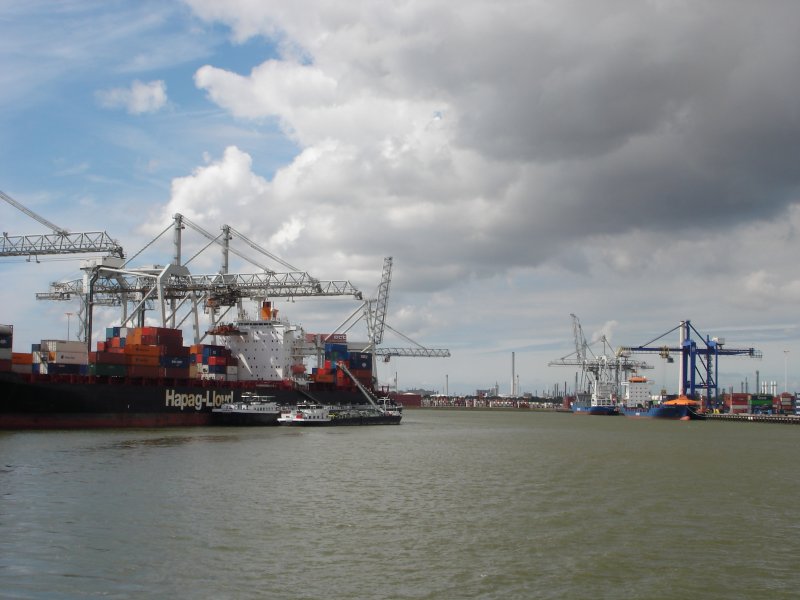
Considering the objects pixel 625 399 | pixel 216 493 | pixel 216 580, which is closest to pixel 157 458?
pixel 216 493

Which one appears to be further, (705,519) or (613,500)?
(613,500)

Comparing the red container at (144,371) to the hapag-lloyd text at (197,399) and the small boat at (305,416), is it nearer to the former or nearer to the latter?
the hapag-lloyd text at (197,399)

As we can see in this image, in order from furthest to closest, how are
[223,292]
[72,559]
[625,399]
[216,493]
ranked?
[625,399]
[223,292]
[216,493]
[72,559]

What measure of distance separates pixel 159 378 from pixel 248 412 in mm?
7840

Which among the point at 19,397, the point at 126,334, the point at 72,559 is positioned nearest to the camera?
the point at 72,559

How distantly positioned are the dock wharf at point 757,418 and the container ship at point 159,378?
54.4m

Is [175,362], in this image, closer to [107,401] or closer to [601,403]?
[107,401]

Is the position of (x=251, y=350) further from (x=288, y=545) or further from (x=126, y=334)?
(x=288, y=545)

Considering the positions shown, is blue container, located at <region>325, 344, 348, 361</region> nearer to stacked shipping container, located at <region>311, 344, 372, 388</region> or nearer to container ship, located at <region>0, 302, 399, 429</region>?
stacked shipping container, located at <region>311, 344, 372, 388</region>

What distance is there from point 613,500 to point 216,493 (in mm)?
13343

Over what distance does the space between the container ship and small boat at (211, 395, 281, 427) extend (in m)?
0.16

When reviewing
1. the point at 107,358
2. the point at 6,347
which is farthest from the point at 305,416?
the point at 6,347

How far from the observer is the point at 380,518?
2048 centimetres

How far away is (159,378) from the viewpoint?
54500 mm
